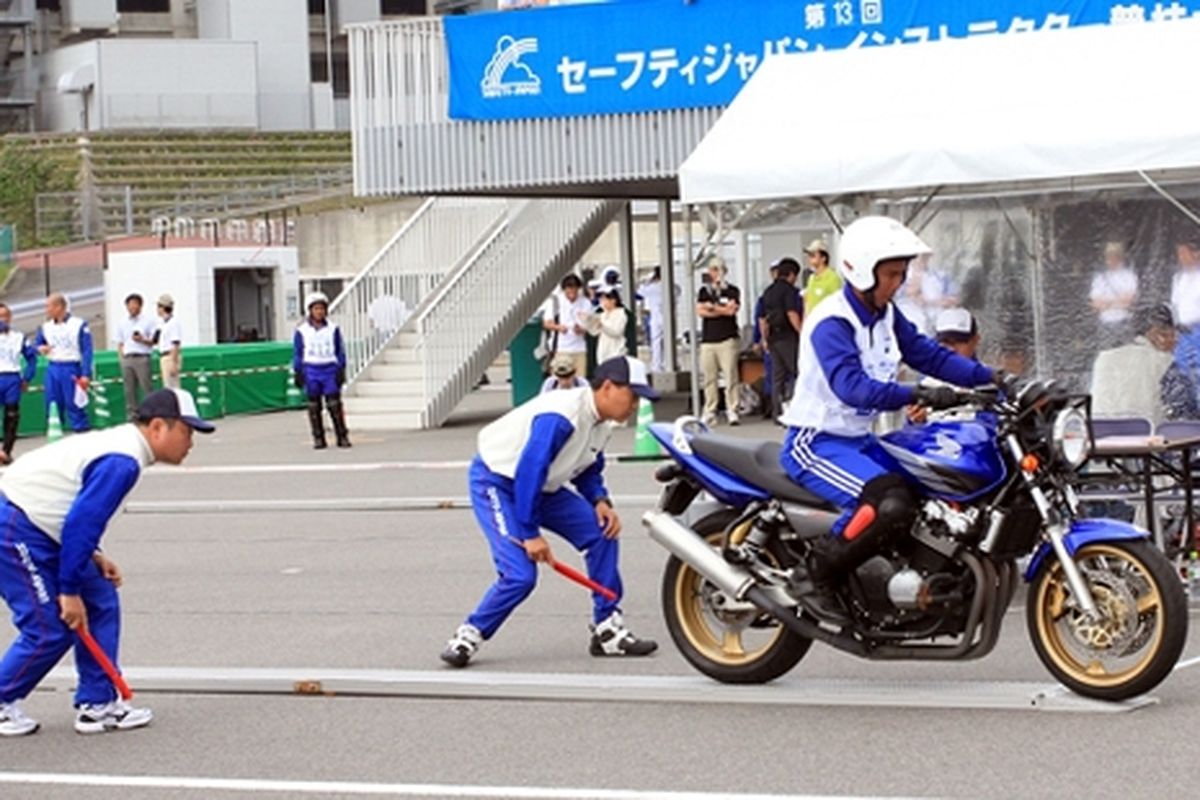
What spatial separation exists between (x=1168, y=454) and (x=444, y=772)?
190 inches

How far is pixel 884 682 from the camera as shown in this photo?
9.55 meters

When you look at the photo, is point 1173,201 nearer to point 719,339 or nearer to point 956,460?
point 956,460

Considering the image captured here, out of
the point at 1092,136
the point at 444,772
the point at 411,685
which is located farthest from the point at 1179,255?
the point at 444,772

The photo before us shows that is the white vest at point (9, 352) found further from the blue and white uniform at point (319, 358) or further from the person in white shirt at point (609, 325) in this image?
the person in white shirt at point (609, 325)

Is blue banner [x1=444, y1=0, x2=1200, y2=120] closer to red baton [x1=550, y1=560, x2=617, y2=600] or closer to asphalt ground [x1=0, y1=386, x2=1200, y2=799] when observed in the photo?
asphalt ground [x1=0, y1=386, x2=1200, y2=799]

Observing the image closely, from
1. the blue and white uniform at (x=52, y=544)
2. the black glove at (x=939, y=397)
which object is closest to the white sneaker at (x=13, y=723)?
the blue and white uniform at (x=52, y=544)

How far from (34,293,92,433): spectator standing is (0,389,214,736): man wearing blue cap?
18010mm

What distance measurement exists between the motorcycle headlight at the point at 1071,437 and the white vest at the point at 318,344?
1759 cm

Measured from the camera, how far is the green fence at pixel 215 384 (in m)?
30.9

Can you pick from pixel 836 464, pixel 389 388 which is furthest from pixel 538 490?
pixel 389 388

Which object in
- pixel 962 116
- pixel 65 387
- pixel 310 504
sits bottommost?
pixel 310 504

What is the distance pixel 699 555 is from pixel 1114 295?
5.83 meters

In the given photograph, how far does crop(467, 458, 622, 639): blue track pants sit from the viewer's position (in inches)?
411

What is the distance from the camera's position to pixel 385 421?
94.6 ft
